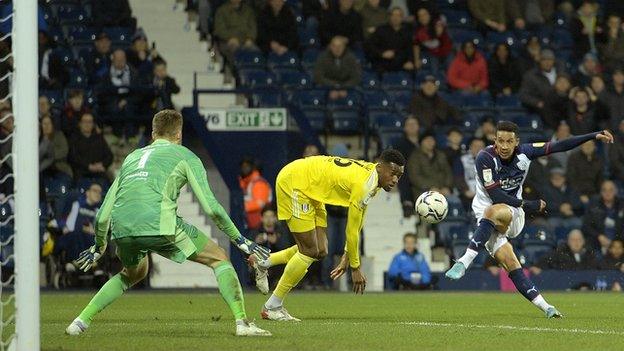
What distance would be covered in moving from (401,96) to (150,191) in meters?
14.7

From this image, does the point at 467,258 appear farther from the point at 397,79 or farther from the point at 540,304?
the point at 397,79

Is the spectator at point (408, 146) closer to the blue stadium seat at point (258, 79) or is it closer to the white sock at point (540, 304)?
the blue stadium seat at point (258, 79)

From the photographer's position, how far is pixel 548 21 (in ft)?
88.8

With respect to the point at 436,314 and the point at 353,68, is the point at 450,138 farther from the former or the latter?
the point at 436,314

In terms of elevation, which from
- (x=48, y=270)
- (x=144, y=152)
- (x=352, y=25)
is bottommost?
(x=48, y=270)

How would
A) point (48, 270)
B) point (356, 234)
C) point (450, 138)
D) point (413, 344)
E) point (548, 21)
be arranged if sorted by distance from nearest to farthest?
point (413, 344)
point (356, 234)
point (48, 270)
point (450, 138)
point (548, 21)

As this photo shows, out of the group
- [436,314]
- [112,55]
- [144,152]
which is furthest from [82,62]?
[144,152]

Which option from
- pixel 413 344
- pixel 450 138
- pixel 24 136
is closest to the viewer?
pixel 24 136

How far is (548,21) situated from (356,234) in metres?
15.3

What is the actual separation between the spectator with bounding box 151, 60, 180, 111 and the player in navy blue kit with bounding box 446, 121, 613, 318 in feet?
33.2

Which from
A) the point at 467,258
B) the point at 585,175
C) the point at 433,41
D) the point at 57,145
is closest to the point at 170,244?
the point at 467,258

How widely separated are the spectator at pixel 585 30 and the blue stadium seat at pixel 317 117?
5205 millimetres

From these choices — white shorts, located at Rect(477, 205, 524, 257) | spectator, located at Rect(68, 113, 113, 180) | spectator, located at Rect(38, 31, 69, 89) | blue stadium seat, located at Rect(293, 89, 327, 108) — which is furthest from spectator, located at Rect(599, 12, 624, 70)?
white shorts, located at Rect(477, 205, 524, 257)

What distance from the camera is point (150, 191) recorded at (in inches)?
414
